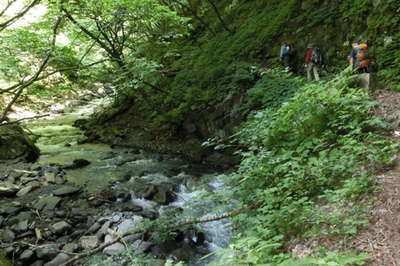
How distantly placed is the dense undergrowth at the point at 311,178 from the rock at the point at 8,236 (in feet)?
17.1

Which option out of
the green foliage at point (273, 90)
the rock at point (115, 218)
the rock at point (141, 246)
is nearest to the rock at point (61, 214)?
the rock at point (115, 218)

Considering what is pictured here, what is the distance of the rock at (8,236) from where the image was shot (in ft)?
19.9

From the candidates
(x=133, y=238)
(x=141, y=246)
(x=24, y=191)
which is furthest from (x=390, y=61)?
(x=24, y=191)

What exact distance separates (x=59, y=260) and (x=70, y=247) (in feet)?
1.37

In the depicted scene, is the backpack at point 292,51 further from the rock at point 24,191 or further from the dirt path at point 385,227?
the rock at point 24,191

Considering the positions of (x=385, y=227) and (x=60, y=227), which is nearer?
(x=385, y=227)

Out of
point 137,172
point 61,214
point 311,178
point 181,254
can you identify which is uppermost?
point 311,178

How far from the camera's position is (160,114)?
13586 mm

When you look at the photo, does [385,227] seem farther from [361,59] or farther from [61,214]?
[61,214]

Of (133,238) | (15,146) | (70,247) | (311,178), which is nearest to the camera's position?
(311,178)

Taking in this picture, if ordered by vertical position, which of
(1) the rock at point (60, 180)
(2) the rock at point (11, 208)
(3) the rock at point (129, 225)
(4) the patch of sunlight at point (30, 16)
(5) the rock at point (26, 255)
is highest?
(4) the patch of sunlight at point (30, 16)

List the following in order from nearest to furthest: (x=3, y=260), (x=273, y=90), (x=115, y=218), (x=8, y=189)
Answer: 1. (x=3, y=260)
2. (x=115, y=218)
3. (x=273, y=90)
4. (x=8, y=189)

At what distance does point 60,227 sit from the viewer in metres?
6.55

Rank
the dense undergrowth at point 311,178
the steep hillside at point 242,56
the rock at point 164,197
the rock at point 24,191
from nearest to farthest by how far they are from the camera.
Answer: the dense undergrowth at point 311,178, the steep hillside at point 242,56, the rock at point 164,197, the rock at point 24,191
